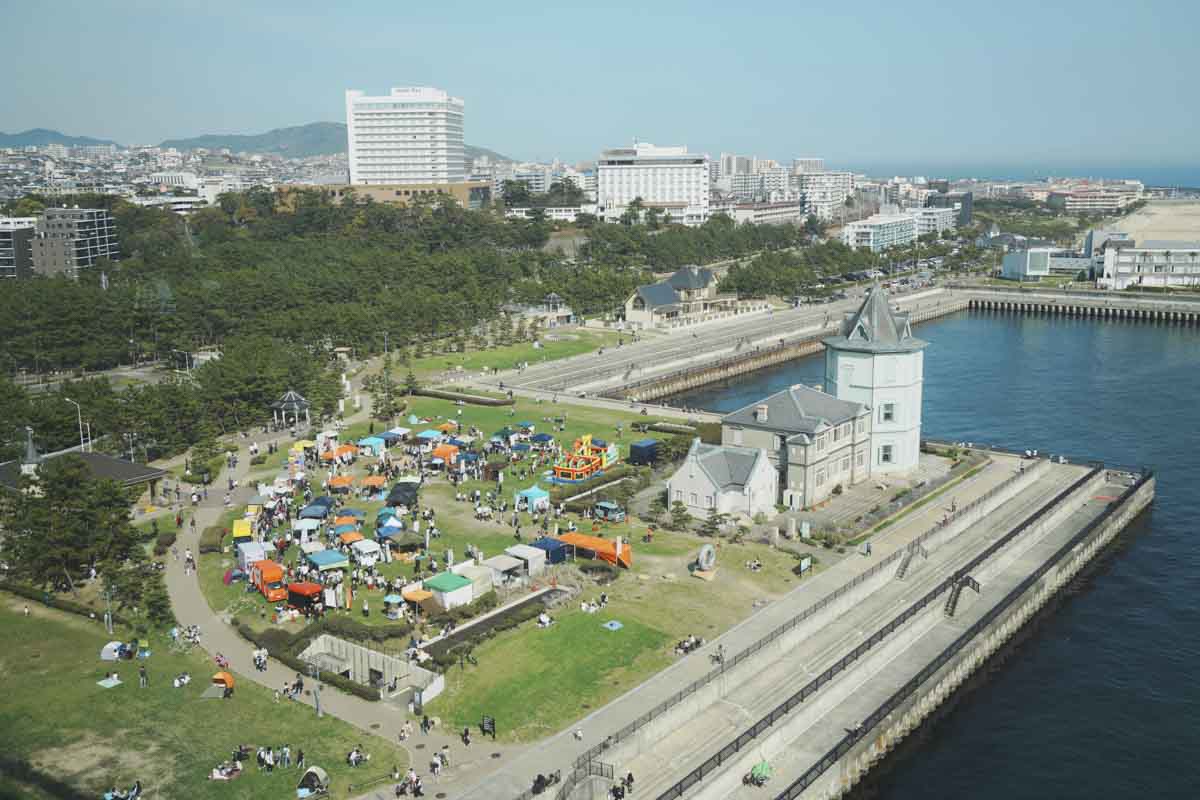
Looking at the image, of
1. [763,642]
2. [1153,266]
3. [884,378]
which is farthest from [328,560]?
[1153,266]

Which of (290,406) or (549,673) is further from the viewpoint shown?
(290,406)

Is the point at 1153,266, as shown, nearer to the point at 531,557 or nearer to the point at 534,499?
the point at 534,499

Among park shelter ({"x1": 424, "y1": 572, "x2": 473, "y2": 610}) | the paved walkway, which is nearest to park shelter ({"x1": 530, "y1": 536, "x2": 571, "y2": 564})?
park shelter ({"x1": 424, "y1": 572, "x2": 473, "y2": 610})

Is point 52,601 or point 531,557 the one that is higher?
point 531,557

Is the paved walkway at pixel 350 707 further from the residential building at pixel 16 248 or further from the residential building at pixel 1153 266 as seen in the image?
the residential building at pixel 1153 266

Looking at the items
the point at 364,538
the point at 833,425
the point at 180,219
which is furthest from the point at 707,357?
the point at 180,219

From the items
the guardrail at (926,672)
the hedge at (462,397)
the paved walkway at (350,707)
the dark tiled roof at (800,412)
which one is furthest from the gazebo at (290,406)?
the guardrail at (926,672)
